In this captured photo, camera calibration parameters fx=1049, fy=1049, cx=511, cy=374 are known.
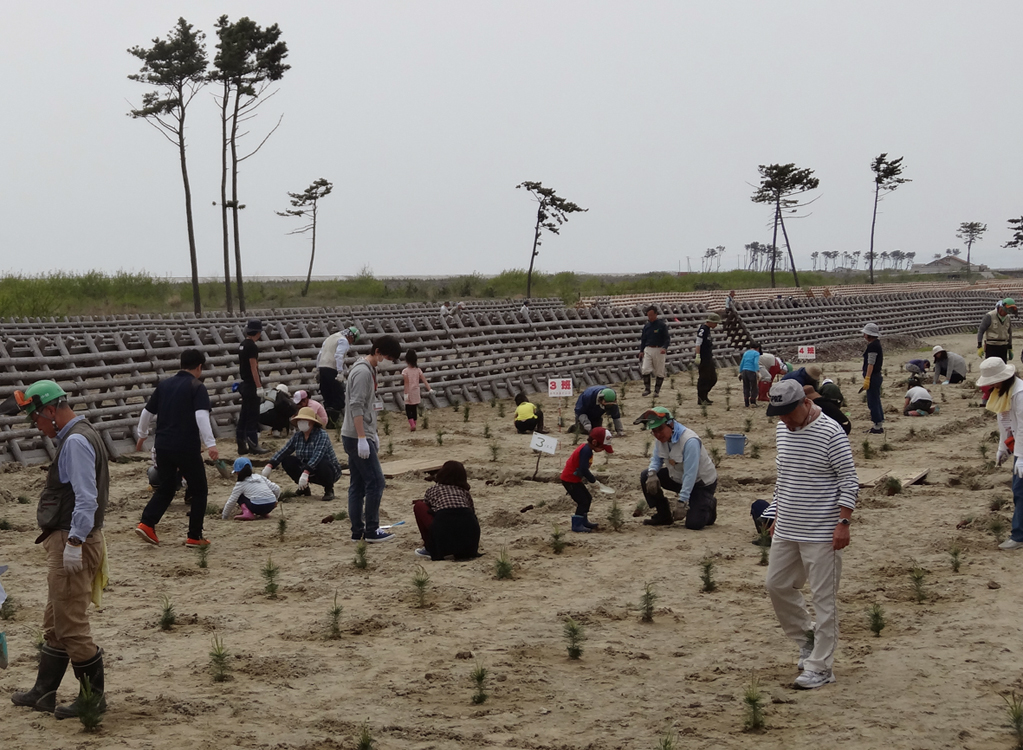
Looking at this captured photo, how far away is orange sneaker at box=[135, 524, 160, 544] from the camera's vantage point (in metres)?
9.01

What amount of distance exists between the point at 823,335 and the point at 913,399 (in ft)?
48.8

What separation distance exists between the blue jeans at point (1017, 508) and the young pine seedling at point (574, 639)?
3.84 meters

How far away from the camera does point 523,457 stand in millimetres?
13562

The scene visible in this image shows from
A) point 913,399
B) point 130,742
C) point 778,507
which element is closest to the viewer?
point 130,742

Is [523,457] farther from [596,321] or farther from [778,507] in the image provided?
[596,321]

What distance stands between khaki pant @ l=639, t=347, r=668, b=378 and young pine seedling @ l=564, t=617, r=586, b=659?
13374mm

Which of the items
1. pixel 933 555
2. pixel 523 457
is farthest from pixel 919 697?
pixel 523 457

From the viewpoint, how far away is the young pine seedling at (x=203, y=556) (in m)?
8.33

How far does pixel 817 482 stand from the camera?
545 centimetres

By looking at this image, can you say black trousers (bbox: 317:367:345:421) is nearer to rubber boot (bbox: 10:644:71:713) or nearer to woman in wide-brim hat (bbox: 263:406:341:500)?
woman in wide-brim hat (bbox: 263:406:341:500)

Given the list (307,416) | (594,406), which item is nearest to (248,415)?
(307,416)

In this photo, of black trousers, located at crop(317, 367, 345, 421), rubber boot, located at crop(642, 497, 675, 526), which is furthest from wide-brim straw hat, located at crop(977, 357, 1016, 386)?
black trousers, located at crop(317, 367, 345, 421)

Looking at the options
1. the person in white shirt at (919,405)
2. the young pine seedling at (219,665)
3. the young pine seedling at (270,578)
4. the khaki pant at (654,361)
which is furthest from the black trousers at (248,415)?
the person in white shirt at (919,405)

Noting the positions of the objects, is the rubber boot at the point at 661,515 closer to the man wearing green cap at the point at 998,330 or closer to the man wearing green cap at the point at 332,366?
the man wearing green cap at the point at 332,366
